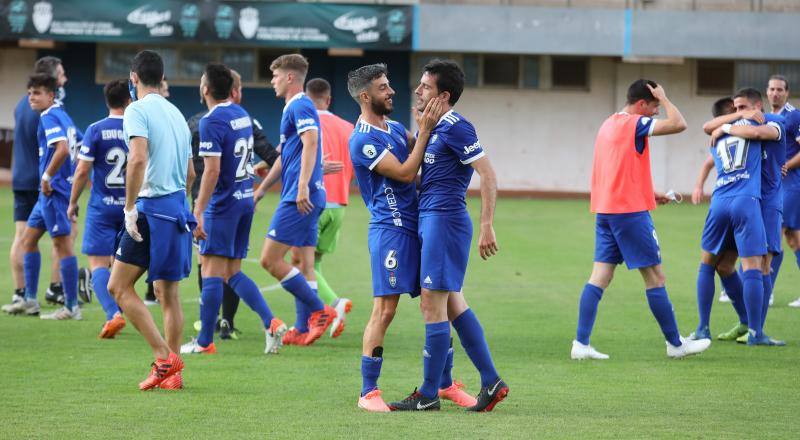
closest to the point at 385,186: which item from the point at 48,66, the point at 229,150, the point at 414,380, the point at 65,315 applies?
the point at 414,380

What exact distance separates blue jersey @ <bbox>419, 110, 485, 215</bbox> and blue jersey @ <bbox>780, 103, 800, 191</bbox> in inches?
215

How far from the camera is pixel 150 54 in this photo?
8.06 meters

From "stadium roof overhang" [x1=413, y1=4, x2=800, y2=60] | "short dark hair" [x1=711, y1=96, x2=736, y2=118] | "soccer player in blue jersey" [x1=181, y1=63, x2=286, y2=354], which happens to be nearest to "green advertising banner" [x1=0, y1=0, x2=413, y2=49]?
"stadium roof overhang" [x1=413, y1=4, x2=800, y2=60]

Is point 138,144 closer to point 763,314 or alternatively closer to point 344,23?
point 763,314

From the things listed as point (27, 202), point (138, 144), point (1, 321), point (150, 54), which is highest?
point (150, 54)

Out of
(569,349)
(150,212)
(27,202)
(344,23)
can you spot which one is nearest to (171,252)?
(150,212)

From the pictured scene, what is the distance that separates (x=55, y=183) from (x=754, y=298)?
622 cm

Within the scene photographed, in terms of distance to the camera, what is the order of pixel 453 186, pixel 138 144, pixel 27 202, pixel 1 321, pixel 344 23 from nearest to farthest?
pixel 453 186 < pixel 138 144 < pixel 1 321 < pixel 27 202 < pixel 344 23

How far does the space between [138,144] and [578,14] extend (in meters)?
26.7

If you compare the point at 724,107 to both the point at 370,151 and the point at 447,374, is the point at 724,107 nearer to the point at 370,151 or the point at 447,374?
the point at 447,374

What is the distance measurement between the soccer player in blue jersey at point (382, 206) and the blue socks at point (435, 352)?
26cm

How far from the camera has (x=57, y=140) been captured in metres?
11.2

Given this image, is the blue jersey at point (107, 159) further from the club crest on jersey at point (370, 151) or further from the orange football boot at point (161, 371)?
the club crest on jersey at point (370, 151)

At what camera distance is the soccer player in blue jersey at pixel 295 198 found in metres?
9.91
